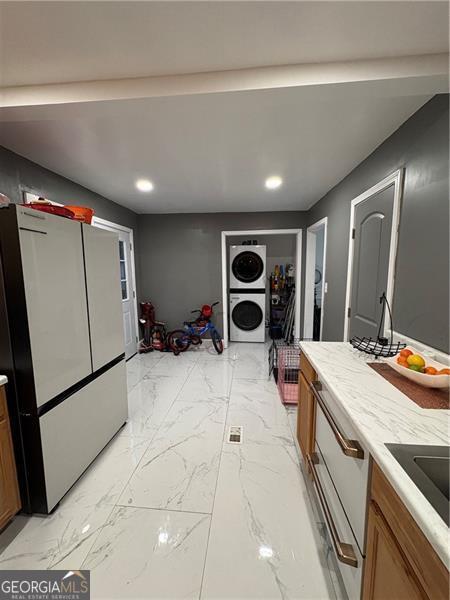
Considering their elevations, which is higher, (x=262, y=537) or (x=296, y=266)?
(x=296, y=266)

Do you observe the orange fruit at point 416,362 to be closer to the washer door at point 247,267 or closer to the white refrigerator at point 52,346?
the white refrigerator at point 52,346

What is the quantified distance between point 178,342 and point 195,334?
32 centimetres

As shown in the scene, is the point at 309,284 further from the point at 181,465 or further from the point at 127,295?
the point at 181,465

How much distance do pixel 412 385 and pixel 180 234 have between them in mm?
3887

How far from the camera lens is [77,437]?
157 centimetres

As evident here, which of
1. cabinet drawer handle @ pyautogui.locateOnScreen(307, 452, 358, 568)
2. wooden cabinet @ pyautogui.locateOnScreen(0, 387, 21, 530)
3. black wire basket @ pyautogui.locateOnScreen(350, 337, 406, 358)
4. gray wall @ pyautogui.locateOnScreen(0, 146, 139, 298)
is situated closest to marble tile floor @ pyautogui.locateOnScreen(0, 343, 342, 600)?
wooden cabinet @ pyautogui.locateOnScreen(0, 387, 21, 530)

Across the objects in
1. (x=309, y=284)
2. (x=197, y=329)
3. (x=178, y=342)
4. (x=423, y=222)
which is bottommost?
(x=178, y=342)

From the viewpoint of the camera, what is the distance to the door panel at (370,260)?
1.71 metres

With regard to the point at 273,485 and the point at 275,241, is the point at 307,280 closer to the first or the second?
the point at 275,241

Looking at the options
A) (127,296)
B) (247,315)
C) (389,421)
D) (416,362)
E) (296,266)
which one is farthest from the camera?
(247,315)

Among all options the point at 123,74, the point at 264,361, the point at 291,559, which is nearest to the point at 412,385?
the point at 291,559

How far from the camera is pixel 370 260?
6.35 ft

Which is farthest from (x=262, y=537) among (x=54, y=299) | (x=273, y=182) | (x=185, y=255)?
(x=185, y=255)

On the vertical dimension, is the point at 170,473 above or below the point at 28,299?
below
